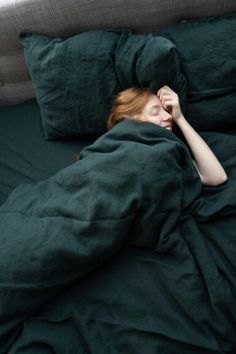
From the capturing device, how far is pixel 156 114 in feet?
3.53

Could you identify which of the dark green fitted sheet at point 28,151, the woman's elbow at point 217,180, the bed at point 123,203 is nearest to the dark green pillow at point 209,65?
the bed at point 123,203

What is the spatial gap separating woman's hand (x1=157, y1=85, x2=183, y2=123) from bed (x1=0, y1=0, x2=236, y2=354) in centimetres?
2

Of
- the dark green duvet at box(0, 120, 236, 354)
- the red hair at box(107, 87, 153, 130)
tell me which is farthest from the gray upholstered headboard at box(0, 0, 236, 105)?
the dark green duvet at box(0, 120, 236, 354)

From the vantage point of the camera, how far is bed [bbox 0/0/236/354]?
887 mm

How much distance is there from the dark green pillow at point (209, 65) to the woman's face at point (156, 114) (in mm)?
115

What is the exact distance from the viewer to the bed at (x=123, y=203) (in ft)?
2.91

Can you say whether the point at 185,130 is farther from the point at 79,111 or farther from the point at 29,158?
the point at 29,158

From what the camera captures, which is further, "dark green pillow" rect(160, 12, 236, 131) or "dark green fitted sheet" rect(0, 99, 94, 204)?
"dark green fitted sheet" rect(0, 99, 94, 204)

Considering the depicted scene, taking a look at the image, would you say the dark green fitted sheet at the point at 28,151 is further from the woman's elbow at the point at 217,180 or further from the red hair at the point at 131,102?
the woman's elbow at the point at 217,180

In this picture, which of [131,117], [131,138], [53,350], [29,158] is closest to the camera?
[53,350]

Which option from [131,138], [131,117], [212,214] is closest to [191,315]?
[212,214]

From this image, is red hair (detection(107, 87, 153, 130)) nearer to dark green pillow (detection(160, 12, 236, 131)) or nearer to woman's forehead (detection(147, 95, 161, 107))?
woman's forehead (detection(147, 95, 161, 107))

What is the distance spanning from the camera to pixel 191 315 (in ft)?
2.89

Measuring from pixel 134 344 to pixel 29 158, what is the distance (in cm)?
71
